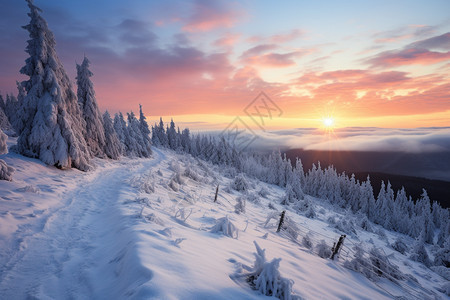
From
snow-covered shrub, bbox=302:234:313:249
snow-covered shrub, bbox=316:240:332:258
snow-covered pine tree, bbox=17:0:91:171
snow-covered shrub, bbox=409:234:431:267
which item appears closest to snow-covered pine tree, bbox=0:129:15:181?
snow-covered pine tree, bbox=17:0:91:171

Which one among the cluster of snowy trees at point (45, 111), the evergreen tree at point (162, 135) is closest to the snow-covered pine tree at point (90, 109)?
the cluster of snowy trees at point (45, 111)

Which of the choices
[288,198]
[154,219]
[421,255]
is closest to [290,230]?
[154,219]

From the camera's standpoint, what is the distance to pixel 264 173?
7981cm

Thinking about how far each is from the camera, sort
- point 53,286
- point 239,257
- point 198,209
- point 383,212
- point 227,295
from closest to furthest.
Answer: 1. point 227,295
2. point 53,286
3. point 239,257
4. point 198,209
5. point 383,212

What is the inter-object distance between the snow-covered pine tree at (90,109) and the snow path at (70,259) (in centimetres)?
1836

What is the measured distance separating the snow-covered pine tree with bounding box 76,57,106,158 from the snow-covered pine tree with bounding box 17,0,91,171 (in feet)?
29.5

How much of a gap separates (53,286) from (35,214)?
4.72 m

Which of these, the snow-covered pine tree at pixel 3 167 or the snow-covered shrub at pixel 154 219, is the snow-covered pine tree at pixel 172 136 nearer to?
the snow-covered pine tree at pixel 3 167

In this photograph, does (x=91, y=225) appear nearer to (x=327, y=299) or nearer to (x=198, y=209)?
(x=198, y=209)

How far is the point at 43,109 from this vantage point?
559 inches

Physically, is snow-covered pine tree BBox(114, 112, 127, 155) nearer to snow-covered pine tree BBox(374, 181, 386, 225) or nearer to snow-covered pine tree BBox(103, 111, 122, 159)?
snow-covered pine tree BBox(103, 111, 122, 159)

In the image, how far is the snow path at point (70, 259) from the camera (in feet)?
12.0

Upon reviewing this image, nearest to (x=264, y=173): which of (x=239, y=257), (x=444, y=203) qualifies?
(x=239, y=257)

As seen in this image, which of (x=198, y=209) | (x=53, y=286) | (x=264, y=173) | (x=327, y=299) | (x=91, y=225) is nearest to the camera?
(x=53, y=286)
